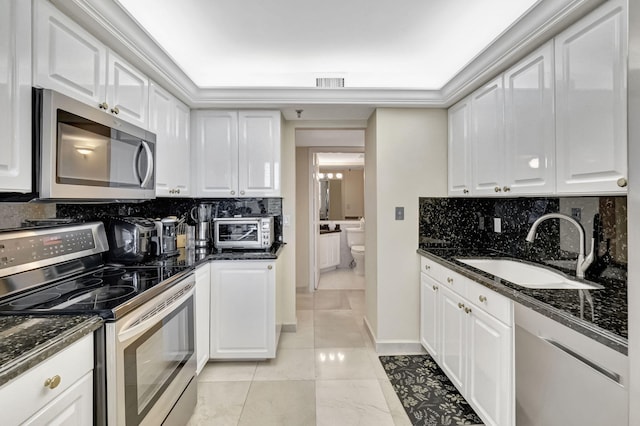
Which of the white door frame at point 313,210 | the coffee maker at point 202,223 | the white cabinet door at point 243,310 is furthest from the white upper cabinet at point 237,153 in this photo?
the white door frame at point 313,210

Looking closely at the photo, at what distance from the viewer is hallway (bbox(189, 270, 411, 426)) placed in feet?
6.29

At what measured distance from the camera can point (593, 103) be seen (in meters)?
1.33

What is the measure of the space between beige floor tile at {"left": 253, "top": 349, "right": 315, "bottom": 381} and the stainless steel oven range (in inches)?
23.8

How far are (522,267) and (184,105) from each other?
287cm

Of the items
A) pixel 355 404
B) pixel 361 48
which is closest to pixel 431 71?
pixel 361 48

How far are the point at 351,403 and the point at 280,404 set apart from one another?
0.47 m

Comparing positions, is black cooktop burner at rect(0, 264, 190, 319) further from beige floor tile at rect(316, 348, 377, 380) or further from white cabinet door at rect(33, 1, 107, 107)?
beige floor tile at rect(316, 348, 377, 380)

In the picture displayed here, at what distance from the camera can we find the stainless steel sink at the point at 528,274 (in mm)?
1662

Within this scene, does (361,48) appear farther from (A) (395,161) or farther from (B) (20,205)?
(B) (20,205)

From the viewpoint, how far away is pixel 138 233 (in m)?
1.92

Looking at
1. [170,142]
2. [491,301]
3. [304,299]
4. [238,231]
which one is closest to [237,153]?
[170,142]

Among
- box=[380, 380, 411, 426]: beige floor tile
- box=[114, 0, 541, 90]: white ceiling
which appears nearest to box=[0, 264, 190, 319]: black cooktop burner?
box=[114, 0, 541, 90]: white ceiling

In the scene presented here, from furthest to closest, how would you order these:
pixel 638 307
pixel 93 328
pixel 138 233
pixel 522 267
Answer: pixel 522 267 < pixel 138 233 < pixel 93 328 < pixel 638 307

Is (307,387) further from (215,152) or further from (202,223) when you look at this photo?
→ (215,152)
